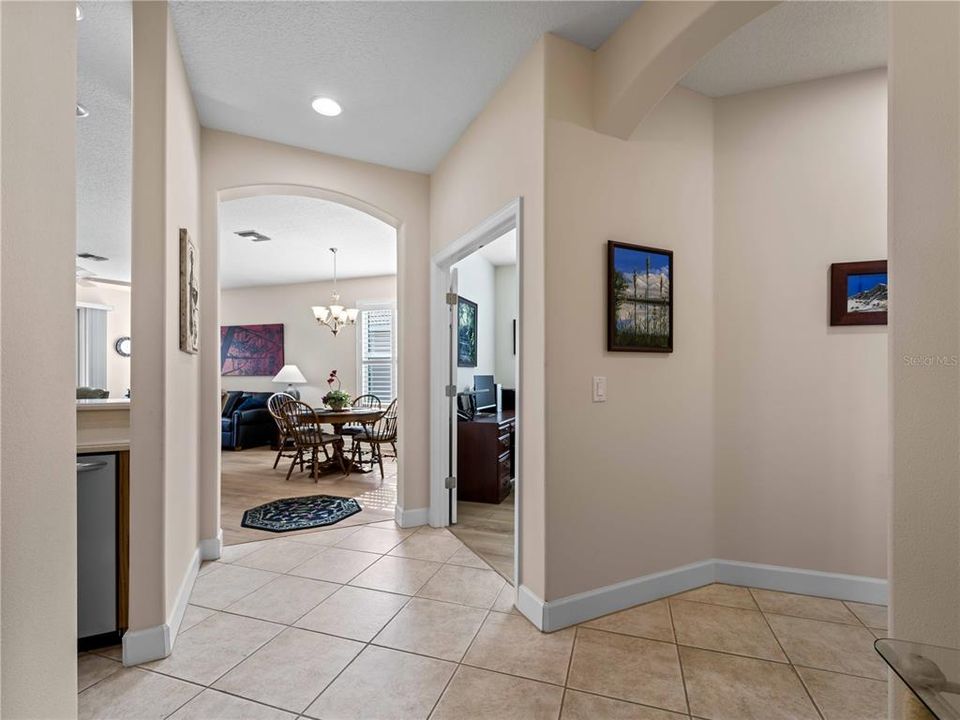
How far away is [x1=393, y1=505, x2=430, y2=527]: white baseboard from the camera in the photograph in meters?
3.58

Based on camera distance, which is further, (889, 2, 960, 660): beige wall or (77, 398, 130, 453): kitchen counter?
(77, 398, 130, 453): kitchen counter

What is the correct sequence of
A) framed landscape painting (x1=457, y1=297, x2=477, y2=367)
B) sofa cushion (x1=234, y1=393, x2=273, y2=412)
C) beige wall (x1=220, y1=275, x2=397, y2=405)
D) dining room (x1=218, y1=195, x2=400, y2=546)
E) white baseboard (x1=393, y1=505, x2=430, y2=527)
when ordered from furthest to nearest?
1. beige wall (x1=220, y1=275, x2=397, y2=405)
2. sofa cushion (x1=234, y1=393, x2=273, y2=412)
3. framed landscape painting (x1=457, y1=297, x2=477, y2=367)
4. dining room (x1=218, y1=195, x2=400, y2=546)
5. white baseboard (x1=393, y1=505, x2=430, y2=527)

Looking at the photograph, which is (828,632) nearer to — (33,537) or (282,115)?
(33,537)

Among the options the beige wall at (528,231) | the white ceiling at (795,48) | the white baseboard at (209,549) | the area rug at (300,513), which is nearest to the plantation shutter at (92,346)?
the area rug at (300,513)

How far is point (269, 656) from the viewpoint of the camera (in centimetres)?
197

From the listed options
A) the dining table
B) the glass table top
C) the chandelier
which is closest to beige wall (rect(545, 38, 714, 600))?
the glass table top

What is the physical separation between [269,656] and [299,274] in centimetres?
631

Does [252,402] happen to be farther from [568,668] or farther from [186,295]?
[568,668]

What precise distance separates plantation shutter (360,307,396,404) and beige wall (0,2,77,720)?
21.7 feet

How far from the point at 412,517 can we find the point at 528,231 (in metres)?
2.39

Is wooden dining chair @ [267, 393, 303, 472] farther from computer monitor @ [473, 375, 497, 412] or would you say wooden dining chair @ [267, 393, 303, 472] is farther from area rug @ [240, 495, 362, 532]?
computer monitor @ [473, 375, 497, 412]

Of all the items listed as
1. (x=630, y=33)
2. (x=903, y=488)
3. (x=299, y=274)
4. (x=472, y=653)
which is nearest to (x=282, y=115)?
(x=630, y=33)

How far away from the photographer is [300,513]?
3.96m

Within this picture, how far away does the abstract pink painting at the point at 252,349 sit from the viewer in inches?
323
